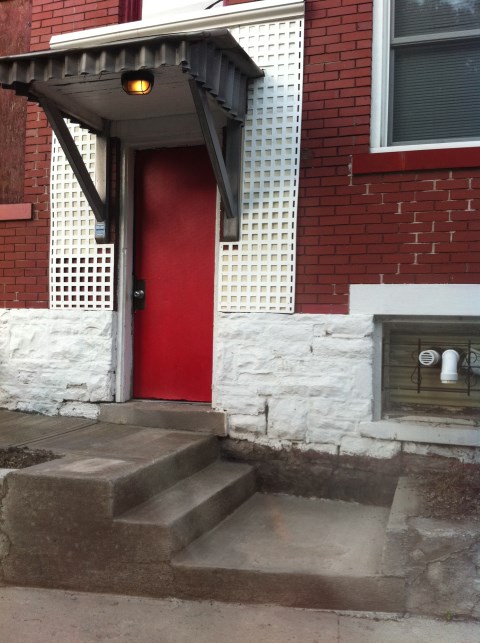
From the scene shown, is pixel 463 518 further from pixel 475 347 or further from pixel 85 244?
pixel 85 244

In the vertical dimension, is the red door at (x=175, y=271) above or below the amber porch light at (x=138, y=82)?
below

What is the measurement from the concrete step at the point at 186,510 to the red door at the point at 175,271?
0.95m

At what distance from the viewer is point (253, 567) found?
11.1 ft

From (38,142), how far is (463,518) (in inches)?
180

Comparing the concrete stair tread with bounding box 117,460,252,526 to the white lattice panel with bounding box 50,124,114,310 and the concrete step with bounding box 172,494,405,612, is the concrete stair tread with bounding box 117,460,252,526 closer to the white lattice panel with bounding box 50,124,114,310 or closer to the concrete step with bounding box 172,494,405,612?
the concrete step with bounding box 172,494,405,612

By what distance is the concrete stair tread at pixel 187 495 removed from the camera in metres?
3.52

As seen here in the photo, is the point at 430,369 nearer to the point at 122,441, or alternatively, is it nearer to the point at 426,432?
the point at 426,432

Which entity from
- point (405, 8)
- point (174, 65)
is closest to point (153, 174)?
point (174, 65)

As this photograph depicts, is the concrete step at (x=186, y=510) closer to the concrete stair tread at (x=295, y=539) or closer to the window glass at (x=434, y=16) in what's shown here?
the concrete stair tread at (x=295, y=539)

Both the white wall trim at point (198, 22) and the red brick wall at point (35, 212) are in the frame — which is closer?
the white wall trim at point (198, 22)

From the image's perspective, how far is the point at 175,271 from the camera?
17.7 feet

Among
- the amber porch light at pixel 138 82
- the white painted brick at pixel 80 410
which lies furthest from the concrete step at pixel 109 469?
the amber porch light at pixel 138 82

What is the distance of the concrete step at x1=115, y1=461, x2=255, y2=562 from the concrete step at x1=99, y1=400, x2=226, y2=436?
0.32m

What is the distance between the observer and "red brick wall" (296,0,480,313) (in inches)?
174
